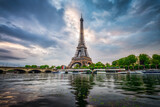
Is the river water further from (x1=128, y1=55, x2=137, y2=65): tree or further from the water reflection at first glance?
(x1=128, y1=55, x2=137, y2=65): tree

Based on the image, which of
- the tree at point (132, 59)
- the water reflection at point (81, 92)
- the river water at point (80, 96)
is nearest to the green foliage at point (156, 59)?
the tree at point (132, 59)

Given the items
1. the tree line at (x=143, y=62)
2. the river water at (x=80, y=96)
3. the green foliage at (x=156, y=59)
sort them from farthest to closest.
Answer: the tree line at (x=143, y=62)
the green foliage at (x=156, y=59)
the river water at (x=80, y=96)

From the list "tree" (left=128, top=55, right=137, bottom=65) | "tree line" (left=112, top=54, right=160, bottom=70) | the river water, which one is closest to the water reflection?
the river water

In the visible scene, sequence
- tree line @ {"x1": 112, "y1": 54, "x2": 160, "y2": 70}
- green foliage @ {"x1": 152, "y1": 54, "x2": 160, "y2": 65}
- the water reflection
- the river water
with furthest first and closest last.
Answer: tree line @ {"x1": 112, "y1": 54, "x2": 160, "y2": 70} → green foliage @ {"x1": 152, "y1": 54, "x2": 160, "y2": 65} → the water reflection → the river water

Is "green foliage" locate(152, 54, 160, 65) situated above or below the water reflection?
above

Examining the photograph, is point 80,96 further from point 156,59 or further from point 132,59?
point 156,59

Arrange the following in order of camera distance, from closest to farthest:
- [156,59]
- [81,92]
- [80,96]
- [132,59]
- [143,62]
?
[80,96], [81,92], [156,59], [132,59], [143,62]

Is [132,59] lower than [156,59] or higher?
higher

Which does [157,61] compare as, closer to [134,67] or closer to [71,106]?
[134,67]

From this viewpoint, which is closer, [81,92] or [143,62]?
[81,92]

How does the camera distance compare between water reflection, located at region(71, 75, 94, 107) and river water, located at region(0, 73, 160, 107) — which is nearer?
river water, located at region(0, 73, 160, 107)

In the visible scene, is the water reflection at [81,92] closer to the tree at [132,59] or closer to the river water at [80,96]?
the river water at [80,96]

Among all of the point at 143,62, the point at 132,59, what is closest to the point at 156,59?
the point at 143,62

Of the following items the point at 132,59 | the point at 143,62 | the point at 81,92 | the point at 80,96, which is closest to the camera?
the point at 80,96
